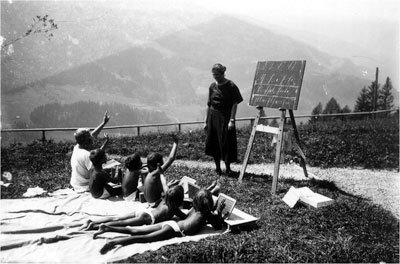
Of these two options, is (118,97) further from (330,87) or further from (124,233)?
(124,233)

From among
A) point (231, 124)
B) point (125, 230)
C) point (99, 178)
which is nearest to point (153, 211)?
point (125, 230)

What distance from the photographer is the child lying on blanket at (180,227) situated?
15.6ft

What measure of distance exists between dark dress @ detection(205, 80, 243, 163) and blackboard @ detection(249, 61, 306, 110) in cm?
50

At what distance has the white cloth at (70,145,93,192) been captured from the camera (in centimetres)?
661

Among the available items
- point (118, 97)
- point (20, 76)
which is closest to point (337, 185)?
point (20, 76)

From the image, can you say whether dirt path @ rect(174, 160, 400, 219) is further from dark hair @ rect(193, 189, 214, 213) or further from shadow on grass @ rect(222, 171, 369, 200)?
dark hair @ rect(193, 189, 214, 213)

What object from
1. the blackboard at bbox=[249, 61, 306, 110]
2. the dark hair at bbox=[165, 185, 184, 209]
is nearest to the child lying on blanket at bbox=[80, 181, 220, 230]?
the dark hair at bbox=[165, 185, 184, 209]

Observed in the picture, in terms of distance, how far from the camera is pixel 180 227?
5004 mm

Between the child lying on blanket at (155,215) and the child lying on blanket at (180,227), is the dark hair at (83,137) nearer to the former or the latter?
the child lying on blanket at (155,215)

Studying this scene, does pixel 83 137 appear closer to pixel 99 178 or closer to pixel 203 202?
pixel 99 178

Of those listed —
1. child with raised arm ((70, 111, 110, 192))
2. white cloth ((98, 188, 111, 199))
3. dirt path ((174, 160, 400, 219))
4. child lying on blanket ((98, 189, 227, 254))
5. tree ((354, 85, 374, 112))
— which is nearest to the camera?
child lying on blanket ((98, 189, 227, 254))

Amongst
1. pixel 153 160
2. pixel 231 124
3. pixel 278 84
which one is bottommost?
pixel 153 160

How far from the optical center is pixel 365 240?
499cm

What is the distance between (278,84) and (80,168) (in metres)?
4.32
